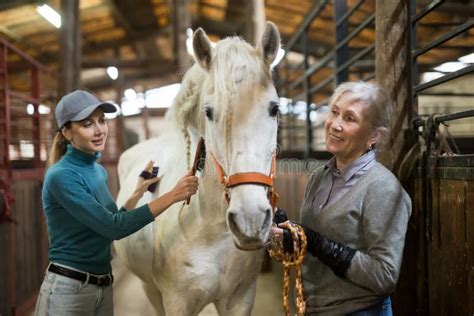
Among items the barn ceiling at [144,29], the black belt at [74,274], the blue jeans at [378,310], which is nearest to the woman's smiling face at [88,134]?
the black belt at [74,274]

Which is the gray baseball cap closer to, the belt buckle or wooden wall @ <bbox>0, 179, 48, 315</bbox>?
the belt buckle

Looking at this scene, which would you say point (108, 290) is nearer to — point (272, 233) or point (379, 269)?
point (272, 233)

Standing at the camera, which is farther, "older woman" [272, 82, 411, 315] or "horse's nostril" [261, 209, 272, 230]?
"older woman" [272, 82, 411, 315]

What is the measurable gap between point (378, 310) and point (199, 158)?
33.0 inches

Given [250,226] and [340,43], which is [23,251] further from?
[340,43]

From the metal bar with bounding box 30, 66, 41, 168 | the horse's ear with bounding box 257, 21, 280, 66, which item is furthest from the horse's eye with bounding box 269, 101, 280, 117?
the metal bar with bounding box 30, 66, 41, 168

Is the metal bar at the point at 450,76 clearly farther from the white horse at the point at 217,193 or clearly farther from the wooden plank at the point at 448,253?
the white horse at the point at 217,193

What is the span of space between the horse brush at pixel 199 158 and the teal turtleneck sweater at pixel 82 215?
237 mm

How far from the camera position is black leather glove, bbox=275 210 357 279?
1.37 metres

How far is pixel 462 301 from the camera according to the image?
1710 millimetres

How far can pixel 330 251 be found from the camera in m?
1.38

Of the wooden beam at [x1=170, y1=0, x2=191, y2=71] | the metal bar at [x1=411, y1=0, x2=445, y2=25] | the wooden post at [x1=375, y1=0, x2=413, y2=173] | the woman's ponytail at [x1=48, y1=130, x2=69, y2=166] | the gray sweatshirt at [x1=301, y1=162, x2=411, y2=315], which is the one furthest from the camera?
the wooden beam at [x1=170, y1=0, x2=191, y2=71]

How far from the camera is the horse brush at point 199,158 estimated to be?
168cm

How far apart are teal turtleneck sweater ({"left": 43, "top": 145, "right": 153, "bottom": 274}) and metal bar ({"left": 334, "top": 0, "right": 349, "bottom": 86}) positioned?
116 inches
